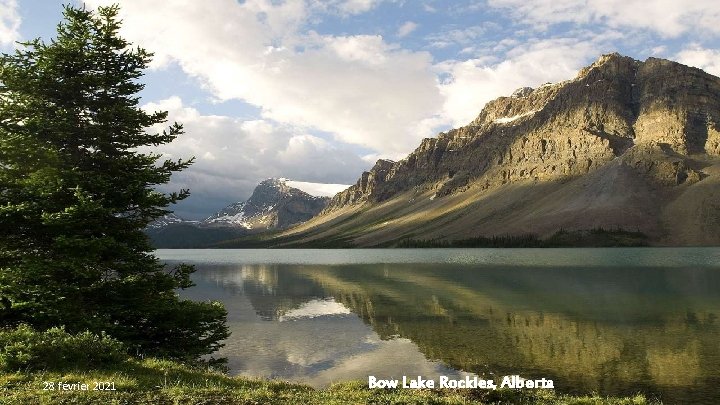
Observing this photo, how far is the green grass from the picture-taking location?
1442 cm

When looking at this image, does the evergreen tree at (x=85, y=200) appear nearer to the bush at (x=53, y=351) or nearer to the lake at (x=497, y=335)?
the bush at (x=53, y=351)

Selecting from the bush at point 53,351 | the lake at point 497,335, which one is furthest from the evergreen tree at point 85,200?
the lake at point 497,335

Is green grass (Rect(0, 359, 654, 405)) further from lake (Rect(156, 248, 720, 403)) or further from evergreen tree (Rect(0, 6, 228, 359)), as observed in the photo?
lake (Rect(156, 248, 720, 403))

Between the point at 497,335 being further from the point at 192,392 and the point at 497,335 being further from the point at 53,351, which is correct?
the point at 53,351

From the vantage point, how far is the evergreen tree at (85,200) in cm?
2142

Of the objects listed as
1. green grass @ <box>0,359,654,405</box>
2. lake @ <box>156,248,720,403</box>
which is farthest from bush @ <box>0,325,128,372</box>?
lake @ <box>156,248,720,403</box>

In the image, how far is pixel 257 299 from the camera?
6719cm

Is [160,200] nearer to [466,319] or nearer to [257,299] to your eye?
[466,319]

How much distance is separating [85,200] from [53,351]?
6.63 metres

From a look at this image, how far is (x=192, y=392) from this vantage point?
51.2 feet

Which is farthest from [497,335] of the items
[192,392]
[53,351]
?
[53,351]

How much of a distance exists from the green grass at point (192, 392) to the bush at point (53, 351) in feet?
1.79

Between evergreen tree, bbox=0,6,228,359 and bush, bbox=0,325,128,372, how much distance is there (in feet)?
10.2

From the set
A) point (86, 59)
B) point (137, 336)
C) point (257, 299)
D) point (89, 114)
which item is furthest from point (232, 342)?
point (257, 299)
